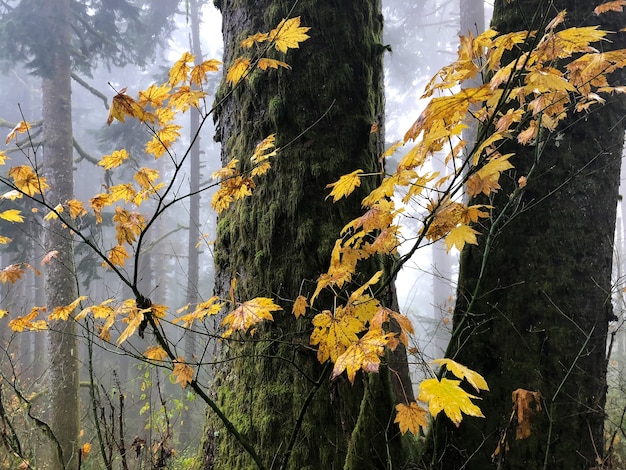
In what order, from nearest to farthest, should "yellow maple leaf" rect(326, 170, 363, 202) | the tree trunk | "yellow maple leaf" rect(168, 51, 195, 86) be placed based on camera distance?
1. "yellow maple leaf" rect(326, 170, 363, 202)
2. "yellow maple leaf" rect(168, 51, 195, 86)
3. the tree trunk

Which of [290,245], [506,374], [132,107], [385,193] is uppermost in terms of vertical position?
[132,107]

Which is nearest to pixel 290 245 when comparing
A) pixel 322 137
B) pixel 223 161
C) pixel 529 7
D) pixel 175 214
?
pixel 322 137

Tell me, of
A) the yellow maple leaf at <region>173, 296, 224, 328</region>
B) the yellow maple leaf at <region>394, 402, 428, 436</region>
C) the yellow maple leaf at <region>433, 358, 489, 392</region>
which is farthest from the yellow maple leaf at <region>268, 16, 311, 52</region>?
the yellow maple leaf at <region>394, 402, 428, 436</region>

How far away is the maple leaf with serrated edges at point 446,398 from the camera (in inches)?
32.9

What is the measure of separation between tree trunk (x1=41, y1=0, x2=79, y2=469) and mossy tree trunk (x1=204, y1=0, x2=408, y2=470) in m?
4.34

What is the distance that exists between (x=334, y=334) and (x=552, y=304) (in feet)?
4.66

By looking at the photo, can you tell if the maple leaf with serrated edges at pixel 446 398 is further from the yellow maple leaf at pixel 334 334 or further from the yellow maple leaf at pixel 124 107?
the yellow maple leaf at pixel 124 107

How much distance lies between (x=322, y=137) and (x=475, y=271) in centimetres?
116

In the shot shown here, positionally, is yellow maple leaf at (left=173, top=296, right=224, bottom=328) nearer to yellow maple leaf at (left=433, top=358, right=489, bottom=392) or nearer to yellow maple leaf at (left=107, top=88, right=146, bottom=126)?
yellow maple leaf at (left=107, top=88, right=146, bottom=126)

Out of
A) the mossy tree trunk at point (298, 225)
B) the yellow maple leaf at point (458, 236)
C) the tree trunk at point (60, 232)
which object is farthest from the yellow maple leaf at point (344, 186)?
the tree trunk at point (60, 232)

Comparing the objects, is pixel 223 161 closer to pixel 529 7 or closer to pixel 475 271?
pixel 475 271

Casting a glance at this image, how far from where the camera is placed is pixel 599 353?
1968 mm

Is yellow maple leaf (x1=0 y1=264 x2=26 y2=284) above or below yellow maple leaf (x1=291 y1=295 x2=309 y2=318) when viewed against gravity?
above

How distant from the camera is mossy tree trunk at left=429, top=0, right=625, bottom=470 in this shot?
6.12 feet
